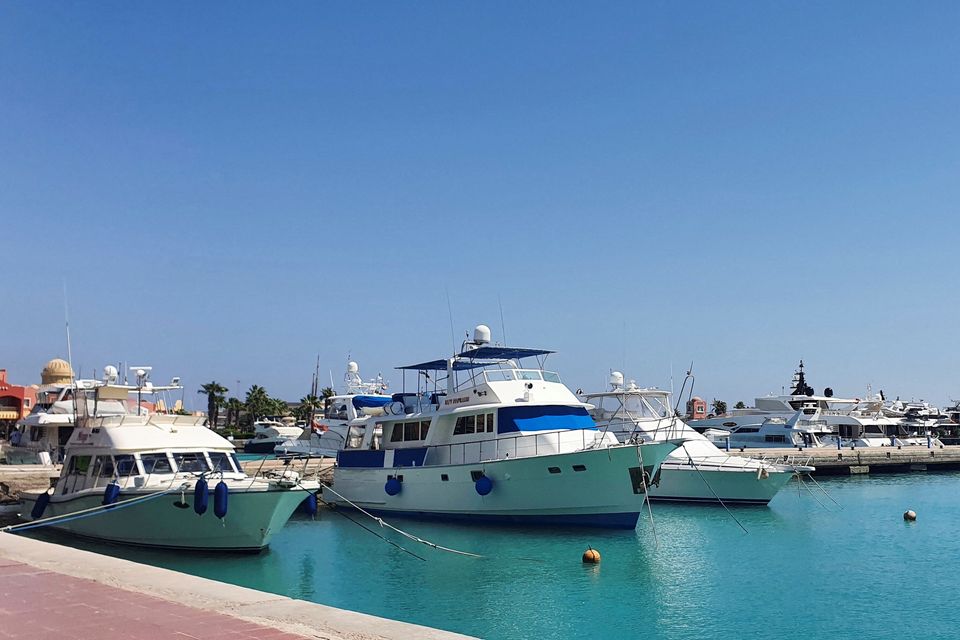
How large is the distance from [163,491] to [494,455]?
9.81 m

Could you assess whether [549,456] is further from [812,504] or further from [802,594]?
[812,504]

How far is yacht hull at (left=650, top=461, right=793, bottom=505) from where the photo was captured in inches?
1169

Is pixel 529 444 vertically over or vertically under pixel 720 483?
over

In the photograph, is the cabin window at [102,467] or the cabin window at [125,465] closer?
the cabin window at [125,465]

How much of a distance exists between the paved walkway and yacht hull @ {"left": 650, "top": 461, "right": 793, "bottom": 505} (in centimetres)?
2414

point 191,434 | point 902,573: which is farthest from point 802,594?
point 191,434

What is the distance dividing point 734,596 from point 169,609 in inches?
464

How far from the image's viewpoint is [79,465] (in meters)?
20.9

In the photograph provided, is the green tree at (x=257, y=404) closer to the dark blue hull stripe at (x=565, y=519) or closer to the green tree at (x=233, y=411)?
the green tree at (x=233, y=411)

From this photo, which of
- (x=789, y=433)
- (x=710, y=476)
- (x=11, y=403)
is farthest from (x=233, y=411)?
(x=710, y=476)

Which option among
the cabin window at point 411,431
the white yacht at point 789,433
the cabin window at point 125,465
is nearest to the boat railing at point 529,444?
the cabin window at point 411,431

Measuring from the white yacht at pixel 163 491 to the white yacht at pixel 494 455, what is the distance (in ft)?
14.8

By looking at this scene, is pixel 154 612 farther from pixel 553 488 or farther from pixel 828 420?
pixel 828 420

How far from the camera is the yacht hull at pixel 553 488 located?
74.1ft
